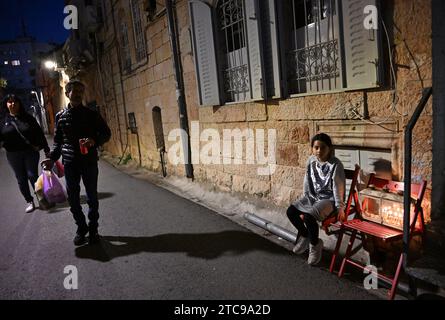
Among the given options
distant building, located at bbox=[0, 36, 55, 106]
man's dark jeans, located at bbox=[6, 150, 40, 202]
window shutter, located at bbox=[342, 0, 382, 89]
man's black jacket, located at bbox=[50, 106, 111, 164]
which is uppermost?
distant building, located at bbox=[0, 36, 55, 106]

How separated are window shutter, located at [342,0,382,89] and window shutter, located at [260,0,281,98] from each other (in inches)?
47.1

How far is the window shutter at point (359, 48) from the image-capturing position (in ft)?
11.7

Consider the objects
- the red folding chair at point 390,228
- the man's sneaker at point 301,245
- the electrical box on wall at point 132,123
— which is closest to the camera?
the red folding chair at point 390,228

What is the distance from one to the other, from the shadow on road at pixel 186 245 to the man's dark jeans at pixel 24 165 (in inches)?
87.5

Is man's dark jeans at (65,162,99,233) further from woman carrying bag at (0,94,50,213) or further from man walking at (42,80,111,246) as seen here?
woman carrying bag at (0,94,50,213)

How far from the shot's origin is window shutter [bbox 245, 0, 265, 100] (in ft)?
16.3

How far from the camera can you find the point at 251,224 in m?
4.97

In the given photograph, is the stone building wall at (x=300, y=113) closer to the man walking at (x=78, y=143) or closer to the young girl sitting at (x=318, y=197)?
the young girl sitting at (x=318, y=197)

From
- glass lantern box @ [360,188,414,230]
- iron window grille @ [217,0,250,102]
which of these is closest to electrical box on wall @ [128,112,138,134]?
iron window grille @ [217,0,250,102]

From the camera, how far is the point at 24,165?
223 inches

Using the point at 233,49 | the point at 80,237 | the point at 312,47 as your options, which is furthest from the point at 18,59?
Result: the point at 312,47

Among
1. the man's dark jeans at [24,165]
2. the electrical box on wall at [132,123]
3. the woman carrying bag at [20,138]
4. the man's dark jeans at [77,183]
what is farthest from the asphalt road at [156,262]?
the electrical box on wall at [132,123]

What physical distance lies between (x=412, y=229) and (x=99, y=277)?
312cm
